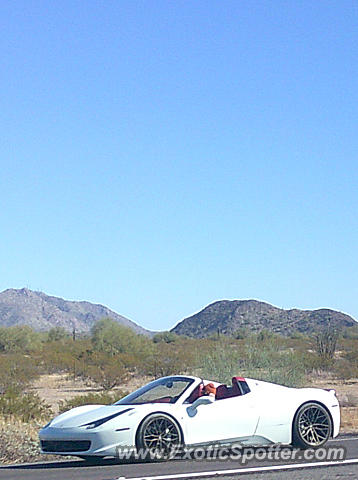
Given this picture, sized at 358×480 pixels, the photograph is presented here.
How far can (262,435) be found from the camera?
10984 mm

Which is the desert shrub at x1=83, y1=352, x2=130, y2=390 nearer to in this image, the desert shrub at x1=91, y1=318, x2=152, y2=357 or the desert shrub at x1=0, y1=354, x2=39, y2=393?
the desert shrub at x1=0, y1=354, x2=39, y2=393

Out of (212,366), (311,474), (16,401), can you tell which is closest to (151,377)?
(212,366)

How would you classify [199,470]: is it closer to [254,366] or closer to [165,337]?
[254,366]

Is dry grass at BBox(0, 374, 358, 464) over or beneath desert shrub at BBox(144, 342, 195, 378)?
beneath

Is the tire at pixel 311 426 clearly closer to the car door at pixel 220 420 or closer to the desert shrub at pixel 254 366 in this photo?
the car door at pixel 220 420

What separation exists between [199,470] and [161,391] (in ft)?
6.21

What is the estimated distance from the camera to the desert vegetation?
755 inches

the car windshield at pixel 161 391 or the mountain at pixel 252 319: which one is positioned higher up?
the mountain at pixel 252 319

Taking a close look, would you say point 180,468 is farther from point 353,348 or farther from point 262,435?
point 353,348

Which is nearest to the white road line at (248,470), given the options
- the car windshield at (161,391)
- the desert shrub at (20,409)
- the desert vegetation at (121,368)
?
the car windshield at (161,391)

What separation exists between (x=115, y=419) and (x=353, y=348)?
3904 centimetres

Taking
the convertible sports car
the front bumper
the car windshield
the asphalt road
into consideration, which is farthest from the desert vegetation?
the car windshield

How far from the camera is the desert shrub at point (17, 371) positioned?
32.6m

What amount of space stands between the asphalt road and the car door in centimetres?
35
